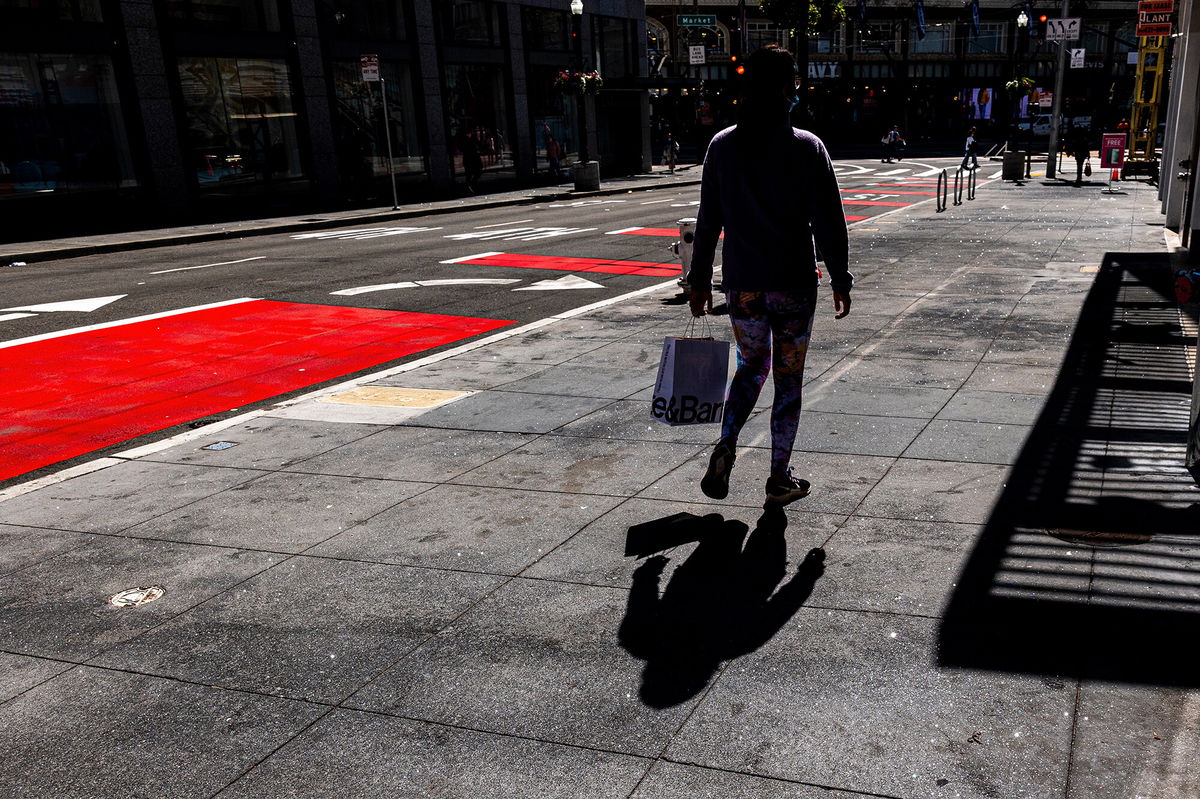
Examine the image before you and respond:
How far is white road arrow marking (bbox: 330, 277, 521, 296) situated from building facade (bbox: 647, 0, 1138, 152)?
61.4m

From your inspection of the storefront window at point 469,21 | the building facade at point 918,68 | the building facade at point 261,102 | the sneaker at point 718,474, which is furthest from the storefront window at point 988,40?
the sneaker at point 718,474

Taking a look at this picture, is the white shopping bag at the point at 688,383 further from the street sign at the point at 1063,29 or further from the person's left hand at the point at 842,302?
the street sign at the point at 1063,29

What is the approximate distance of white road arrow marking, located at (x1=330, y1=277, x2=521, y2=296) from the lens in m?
13.6

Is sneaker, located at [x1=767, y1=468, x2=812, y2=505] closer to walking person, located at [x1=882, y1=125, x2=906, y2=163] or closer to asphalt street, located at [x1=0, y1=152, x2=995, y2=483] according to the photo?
asphalt street, located at [x1=0, y1=152, x2=995, y2=483]

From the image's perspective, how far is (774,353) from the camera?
478 centimetres

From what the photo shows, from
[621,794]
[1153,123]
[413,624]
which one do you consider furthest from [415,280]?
[1153,123]

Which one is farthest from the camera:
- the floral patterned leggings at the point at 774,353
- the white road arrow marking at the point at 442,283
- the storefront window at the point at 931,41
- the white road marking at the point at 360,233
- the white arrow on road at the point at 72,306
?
the storefront window at the point at 931,41

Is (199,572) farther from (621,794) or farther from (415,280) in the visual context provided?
(415,280)

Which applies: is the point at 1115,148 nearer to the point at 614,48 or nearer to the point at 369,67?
the point at 369,67

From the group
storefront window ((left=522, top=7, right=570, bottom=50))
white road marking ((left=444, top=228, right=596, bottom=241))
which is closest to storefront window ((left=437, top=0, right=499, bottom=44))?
storefront window ((left=522, top=7, right=570, bottom=50))

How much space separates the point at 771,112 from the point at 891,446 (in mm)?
2291

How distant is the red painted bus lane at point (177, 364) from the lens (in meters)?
7.38

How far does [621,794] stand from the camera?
2822 millimetres

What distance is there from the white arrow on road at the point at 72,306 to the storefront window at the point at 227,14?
50.2ft
